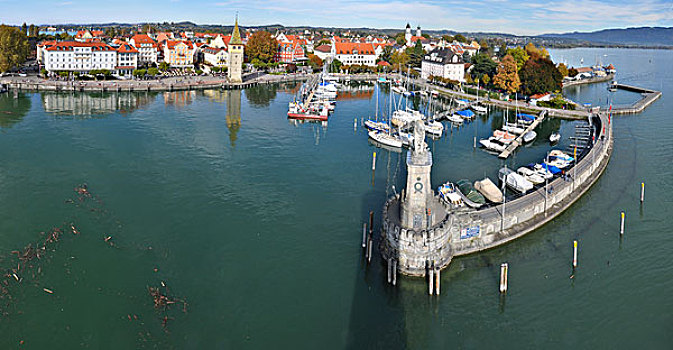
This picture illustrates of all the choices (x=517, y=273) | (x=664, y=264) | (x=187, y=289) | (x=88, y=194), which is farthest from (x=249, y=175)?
(x=664, y=264)

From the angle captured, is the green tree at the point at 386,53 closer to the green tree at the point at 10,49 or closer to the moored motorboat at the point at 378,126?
the moored motorboat at the point at 378,126

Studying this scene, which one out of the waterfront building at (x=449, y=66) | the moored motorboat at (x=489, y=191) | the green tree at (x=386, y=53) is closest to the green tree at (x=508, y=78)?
the waterfront building at (x=449, y=66)

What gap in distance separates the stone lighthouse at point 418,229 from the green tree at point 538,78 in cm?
4478

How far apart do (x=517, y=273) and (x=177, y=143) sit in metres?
28.4

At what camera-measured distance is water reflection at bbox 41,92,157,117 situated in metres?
51.2

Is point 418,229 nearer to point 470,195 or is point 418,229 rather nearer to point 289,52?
point 470,195

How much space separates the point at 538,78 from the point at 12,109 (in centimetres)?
5807

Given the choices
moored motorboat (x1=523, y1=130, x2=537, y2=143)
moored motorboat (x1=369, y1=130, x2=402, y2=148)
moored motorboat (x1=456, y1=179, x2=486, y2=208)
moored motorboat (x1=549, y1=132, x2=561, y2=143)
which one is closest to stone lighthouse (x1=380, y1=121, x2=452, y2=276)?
moored motorboat (x1=456, y1=179, x2=486, y2=208)

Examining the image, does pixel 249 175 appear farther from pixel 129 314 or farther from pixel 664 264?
pixel 664 264

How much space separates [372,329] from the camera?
1683cm

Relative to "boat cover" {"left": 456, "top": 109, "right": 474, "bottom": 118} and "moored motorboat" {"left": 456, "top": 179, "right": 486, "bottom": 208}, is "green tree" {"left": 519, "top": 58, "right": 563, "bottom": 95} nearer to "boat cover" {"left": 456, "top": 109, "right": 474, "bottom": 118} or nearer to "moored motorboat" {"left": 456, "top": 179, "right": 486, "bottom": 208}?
"boat cover" {"left": 456, "top": 109, "right": 474, "bottom": 118}

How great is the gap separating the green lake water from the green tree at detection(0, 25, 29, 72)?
3974 cm

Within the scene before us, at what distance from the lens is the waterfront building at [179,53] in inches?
3428

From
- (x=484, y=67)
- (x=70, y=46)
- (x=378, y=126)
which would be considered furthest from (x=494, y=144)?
(x=70, y=46)
